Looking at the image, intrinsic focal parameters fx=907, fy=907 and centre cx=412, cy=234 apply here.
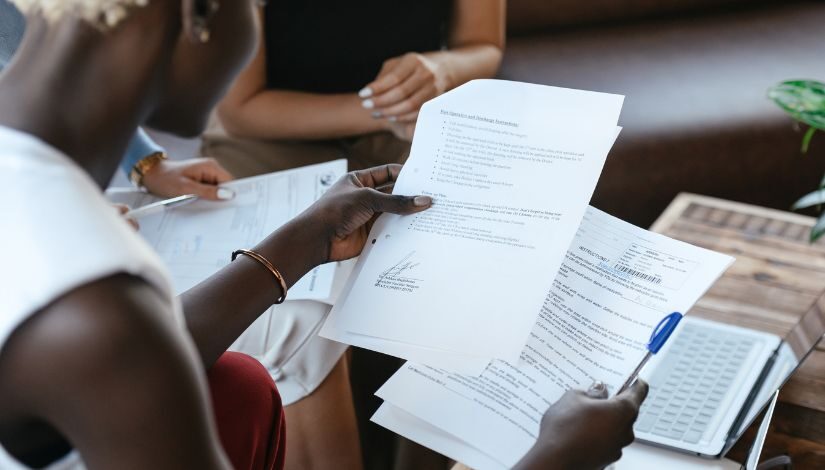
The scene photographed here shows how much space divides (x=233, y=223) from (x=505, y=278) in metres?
0.49

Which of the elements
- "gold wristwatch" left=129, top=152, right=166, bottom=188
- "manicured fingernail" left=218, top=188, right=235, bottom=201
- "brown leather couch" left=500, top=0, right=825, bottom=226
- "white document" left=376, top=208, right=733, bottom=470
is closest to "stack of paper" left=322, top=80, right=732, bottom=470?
"white document" left=376, top=208, right=733, bottom=470

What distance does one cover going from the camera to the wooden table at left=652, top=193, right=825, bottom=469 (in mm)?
1003

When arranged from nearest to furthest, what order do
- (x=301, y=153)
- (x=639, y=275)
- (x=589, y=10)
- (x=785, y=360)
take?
1. (x=639, y=275)
2. (x=785, y=360)
3. (x=301, y=153)
4. (x=589, y=10)

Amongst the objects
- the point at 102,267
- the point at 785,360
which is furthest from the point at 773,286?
the point at 102,267

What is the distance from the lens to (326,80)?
1.59 m

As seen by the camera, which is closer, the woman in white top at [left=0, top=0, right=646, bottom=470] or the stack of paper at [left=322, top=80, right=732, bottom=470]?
the woman in white top at [left=0, top=0, right=646, bottom=470]

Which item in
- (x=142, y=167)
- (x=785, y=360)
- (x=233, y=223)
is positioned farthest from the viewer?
(x=142, y=167)

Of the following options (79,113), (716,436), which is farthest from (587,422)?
(79,113)

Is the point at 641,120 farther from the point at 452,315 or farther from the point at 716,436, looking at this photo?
the point at 452,315

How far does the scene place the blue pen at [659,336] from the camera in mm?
767

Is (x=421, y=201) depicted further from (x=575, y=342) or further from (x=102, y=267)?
(x=102, y=267)
